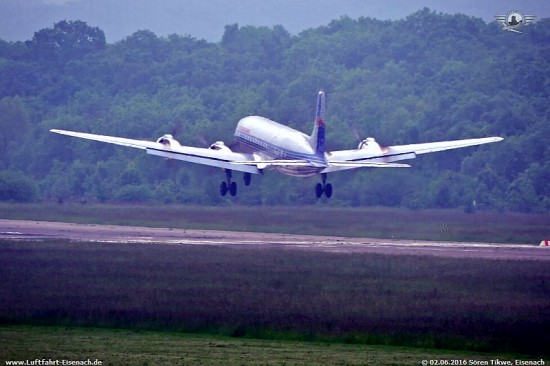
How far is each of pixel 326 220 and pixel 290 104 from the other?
4714 centimetres

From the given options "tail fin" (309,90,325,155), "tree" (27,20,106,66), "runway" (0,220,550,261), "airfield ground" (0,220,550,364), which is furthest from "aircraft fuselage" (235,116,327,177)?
"tree" (27,20,106,66)

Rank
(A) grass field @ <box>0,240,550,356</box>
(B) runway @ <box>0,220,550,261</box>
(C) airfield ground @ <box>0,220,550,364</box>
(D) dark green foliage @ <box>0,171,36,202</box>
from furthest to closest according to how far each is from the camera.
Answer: (D) dark green foliage @ <box>0,171,36,202</box> → (B) runway @ <box>0,220,550,261</box> → (C) airfield ground @ <box>0,220,550,364</box> → (A) grass field @ <box>0,240,550,356</box>

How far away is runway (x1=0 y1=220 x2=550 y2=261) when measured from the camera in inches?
2373

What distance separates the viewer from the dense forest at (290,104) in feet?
299

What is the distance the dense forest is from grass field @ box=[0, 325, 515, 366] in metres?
37.8

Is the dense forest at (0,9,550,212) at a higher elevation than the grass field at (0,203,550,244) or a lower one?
higher

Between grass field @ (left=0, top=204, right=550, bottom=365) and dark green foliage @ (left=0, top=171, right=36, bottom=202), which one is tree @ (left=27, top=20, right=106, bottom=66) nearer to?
dark green foliage @ (left=0, top=171, right=36, bottom=202)

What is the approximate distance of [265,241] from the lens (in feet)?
215

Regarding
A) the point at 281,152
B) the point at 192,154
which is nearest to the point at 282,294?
the point at 281,152

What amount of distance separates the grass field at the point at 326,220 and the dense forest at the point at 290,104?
428cm

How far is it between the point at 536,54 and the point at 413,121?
→ 61.7 feet

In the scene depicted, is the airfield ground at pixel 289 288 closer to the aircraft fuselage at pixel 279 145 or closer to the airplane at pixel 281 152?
the airplane at pixel 281 152

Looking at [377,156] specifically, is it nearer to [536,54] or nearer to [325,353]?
[325,353]

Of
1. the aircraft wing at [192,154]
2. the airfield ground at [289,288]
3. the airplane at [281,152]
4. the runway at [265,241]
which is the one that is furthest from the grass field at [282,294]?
the aircraft wing at [192,154]
